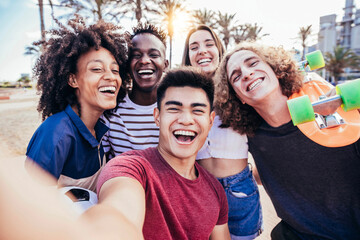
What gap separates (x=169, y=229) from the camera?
1862mm

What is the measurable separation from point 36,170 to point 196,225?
4.93 feet

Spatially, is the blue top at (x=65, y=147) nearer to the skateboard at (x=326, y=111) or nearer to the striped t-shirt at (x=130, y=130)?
the striped t-shirt at (x=130, y=130)

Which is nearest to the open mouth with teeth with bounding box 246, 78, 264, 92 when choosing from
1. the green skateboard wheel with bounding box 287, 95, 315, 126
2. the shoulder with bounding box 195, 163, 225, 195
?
Result: the green skateboard wheel with bounding box 287, 95, 315, 126

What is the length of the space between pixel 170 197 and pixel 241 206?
46.0 inches

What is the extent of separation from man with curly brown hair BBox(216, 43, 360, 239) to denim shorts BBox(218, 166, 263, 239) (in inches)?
10.0

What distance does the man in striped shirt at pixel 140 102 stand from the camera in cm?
327

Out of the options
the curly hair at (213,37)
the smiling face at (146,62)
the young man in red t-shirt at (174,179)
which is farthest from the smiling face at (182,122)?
the curly hair at (213,37)

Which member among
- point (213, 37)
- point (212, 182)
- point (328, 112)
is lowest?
point (212, 182)

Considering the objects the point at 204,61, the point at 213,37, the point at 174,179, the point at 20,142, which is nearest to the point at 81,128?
the point at 174,179

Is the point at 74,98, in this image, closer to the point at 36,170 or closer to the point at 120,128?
the point at 120,128

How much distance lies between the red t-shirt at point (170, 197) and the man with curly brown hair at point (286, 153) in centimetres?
77

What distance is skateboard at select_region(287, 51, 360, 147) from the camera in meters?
1.54

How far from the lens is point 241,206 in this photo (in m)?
2.71

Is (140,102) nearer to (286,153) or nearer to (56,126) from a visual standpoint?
(56,126)
